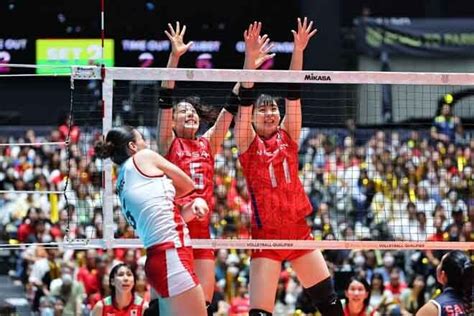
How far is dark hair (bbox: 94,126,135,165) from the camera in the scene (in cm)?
916

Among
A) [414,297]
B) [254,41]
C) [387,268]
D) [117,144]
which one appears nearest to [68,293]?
[387,268]

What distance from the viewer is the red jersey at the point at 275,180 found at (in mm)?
10938

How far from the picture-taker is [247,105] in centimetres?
1088

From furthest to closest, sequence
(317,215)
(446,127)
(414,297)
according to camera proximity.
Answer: (446,127), (317,215), (414,297)

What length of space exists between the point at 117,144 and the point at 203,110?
210 centimetres

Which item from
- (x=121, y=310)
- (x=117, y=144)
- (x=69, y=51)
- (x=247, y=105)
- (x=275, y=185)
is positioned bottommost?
(x=121, y=310)

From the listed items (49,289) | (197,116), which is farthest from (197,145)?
(49,289)

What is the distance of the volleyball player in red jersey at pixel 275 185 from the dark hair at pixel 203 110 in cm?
38

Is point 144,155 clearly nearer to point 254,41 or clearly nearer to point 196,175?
point 196,175

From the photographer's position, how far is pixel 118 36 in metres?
24.2

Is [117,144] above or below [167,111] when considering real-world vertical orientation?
below

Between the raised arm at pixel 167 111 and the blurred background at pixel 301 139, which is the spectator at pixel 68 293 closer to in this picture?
the blurred background at pixel 301 139

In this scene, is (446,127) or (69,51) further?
(69,51)

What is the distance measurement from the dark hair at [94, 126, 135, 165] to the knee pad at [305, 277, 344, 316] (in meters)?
2.44
